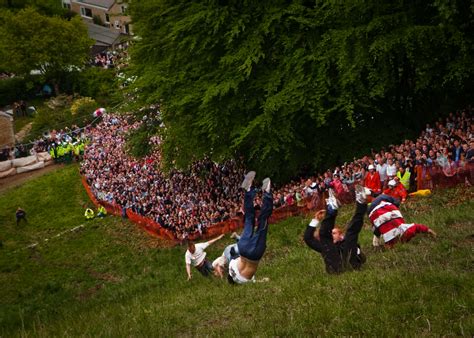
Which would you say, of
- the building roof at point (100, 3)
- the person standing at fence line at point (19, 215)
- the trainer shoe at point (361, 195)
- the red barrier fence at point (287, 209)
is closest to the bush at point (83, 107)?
the red barrier fence at point (287, 209)

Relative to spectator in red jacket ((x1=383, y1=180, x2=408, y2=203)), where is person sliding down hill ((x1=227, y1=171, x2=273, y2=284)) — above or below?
above

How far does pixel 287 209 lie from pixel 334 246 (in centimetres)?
1169

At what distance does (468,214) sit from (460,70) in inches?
238

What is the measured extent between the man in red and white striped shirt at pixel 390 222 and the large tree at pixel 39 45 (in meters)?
57.3

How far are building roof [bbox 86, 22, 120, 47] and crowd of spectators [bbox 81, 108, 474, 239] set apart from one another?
1301 inches

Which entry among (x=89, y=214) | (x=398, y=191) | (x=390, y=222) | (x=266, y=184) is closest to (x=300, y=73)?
(x=398, y=191)

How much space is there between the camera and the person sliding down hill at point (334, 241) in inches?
364

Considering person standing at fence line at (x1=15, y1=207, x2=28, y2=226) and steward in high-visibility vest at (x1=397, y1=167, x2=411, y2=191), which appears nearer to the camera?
steward in high-visibility vest at (x1=397, y1=167, x2=411, y2=191)

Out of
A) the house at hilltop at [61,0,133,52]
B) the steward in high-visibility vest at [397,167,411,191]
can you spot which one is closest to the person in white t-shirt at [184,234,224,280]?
the steward in high-visibility vest at [397,167,411,191]

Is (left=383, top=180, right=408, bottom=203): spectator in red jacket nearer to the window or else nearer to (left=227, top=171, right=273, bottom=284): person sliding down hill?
(left=227, top=171, right=273, bottom=284): person sliding down hill

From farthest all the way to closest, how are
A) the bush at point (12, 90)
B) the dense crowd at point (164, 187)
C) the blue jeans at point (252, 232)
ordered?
the bush at point (12, 90) → the dense crowd at point (164, 187) → the blue jeans at point (252, 232)

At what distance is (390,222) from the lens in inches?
418

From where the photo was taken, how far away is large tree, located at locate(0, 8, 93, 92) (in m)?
61.7

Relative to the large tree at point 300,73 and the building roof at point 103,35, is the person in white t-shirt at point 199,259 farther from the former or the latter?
the building roof at point 103,35
